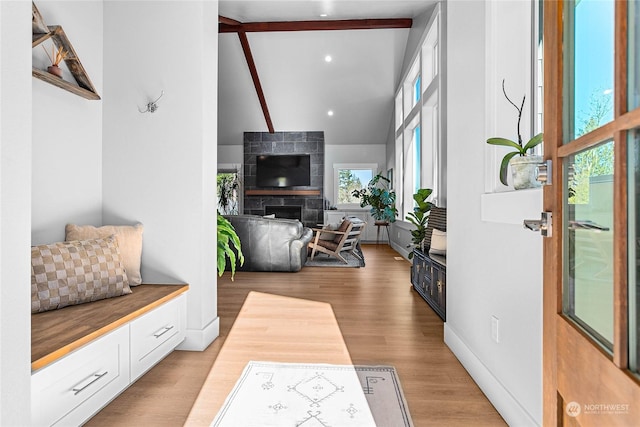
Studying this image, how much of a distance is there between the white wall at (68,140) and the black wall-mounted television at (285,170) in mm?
6630

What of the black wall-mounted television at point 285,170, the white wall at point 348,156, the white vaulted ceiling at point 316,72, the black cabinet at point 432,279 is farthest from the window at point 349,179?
the black cabinet at point 432,279

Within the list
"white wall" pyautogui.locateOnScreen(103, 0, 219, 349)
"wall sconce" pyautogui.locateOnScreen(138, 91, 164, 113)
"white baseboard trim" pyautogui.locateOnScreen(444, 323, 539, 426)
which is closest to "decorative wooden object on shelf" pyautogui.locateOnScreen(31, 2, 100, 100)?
"white wall" pyautogui.locateOnScreen(103, 0, 219, 349)

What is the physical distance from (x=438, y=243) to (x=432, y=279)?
0.45 metres

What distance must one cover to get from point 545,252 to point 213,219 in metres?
2.05

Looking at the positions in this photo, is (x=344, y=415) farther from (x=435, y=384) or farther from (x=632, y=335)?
(x=632, y=335)

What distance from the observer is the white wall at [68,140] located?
193 centimetres

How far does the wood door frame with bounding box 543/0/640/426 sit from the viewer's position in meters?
0.58

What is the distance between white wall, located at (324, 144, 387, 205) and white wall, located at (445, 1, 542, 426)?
679cm

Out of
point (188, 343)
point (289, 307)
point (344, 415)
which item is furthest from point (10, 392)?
point (289, 307)

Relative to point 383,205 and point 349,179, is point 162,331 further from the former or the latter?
point 349,179

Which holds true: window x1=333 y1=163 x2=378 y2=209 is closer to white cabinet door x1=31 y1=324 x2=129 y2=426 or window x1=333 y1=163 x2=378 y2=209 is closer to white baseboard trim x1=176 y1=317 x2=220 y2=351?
white baseboard trim x1=176 y1=317 x2=220 y2=351

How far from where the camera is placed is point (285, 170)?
351 inches

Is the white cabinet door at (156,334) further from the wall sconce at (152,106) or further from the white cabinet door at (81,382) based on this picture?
the wall sconce at (152,106)

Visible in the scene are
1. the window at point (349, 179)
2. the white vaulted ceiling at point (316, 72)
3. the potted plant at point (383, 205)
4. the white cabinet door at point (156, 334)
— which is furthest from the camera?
the window at point (349, 179)
